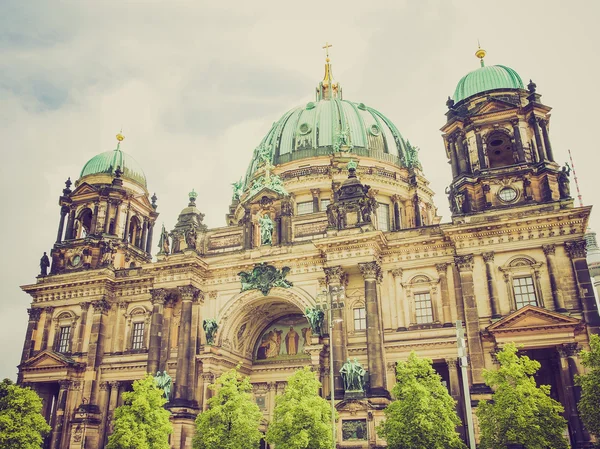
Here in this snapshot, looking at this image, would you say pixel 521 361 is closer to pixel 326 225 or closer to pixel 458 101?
pixel 326 225

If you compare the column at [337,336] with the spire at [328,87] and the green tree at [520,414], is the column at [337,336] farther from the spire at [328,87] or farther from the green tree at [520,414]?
the spire at [328,87]

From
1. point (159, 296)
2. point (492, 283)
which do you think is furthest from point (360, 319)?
point (159, 296)

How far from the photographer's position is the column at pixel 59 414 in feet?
126

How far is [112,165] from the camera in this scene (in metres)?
49.0

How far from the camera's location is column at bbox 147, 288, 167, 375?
37781mm

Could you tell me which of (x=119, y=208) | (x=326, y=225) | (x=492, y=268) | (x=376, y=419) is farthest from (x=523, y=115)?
(x=119, y=208)

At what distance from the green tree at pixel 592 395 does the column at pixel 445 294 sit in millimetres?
9034

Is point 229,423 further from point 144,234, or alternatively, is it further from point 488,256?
point 144,234

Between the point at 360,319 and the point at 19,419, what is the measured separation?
2197cm

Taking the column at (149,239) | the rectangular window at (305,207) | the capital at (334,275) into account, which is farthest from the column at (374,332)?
the column at (149,239)

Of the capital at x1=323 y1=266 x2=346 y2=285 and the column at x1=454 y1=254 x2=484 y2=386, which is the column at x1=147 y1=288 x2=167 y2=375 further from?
the column at x1=454 y1=254 x2=484 y2=386

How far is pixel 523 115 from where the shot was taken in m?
37.4

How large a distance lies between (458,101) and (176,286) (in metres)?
23.6

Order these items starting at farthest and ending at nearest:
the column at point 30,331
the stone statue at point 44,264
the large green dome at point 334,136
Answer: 1. the large green dome at point 334,136
2. the stone statue at point 44,264
3. the column at point 30,331
